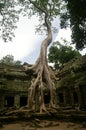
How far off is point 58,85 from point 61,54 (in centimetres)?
772

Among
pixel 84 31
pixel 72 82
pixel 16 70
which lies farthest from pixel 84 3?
pixel 16 70

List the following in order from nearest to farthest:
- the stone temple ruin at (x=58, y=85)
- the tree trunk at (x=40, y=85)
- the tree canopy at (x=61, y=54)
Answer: the tree trunk at (x=40, y=85)
the stone temple ruin at (x=58, y=85)
the tree canopy at (x=61, y=54)

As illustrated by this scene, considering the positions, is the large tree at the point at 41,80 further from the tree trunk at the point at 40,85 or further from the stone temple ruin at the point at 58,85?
the stone temple ruin at the point at 58,85

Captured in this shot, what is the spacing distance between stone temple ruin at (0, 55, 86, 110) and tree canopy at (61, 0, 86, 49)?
3.16 meters

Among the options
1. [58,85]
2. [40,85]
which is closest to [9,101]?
[58,85]

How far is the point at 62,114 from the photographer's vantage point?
8.40 metres

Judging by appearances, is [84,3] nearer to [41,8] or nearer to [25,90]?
[41,8]

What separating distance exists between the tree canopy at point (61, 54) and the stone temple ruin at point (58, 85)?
236 inches

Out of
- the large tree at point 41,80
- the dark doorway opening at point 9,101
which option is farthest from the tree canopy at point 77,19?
the dark doorway opening at point 9,101

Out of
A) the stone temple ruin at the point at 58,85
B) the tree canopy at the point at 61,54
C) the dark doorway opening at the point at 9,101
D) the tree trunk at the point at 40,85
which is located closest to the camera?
the tree trunk at the point at 40,85

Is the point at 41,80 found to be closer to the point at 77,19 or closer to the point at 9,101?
the point at 77,19

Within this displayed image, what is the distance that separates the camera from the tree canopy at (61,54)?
82.4 ft

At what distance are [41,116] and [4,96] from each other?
378 inches

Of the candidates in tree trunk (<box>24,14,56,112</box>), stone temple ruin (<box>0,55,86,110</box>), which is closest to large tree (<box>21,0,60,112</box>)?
tree trunk (<box>24,14,56,112</box>)
